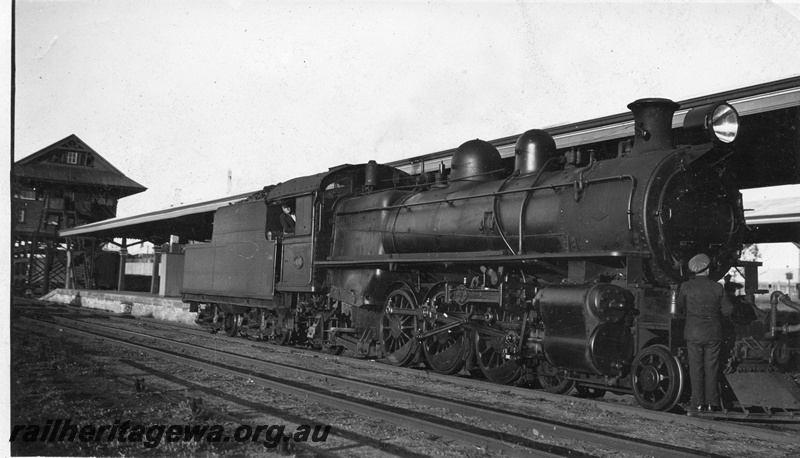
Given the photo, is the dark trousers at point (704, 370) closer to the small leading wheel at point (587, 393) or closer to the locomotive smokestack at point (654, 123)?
the small leading wheel at point (587, 393)

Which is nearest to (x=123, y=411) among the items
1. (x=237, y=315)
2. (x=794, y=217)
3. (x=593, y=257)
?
(x=593, y=257)

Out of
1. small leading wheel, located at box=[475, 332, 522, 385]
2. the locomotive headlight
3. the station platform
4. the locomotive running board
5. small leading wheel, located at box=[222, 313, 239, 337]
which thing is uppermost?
the locomotive headlight

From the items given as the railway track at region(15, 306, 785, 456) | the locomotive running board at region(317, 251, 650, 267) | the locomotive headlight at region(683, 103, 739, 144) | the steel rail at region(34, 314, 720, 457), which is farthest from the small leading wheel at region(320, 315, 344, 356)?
the locomotive headlight at region(683, 103, 739, 144)

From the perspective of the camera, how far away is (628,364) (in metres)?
7.09

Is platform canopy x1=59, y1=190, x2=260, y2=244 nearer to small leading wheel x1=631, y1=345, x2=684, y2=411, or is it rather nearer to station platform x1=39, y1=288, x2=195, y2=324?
station platform x1=39, y1=288, x2=195, y2=324

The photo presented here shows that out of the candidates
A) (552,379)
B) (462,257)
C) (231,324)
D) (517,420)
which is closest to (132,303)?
(231,324)

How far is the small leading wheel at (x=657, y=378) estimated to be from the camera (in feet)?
21.6

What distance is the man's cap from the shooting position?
6.83 m

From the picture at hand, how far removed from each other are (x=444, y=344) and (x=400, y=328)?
92cm

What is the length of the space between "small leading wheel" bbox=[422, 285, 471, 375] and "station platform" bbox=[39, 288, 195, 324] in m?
13.5

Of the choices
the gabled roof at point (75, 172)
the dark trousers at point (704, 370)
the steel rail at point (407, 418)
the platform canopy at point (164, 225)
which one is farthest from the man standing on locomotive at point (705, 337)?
the gabled roof at point (75, 172)

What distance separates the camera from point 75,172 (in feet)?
92.7

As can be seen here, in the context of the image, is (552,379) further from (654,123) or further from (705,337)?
(654,123)

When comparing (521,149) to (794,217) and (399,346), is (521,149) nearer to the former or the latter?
(399,346)
